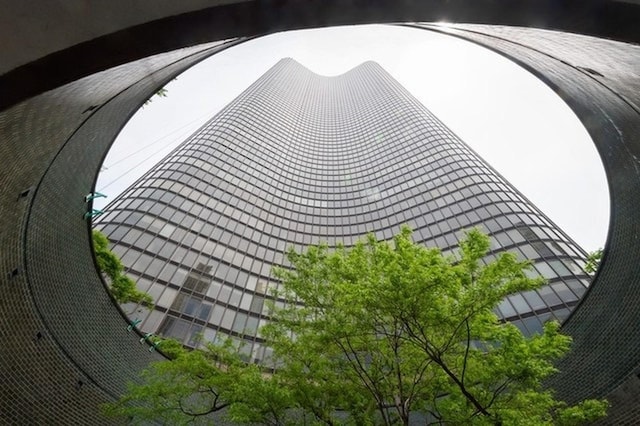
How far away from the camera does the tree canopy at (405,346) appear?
899 centimetres

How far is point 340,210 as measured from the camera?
4934cm

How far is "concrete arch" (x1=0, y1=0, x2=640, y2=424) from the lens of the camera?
86.6 inches

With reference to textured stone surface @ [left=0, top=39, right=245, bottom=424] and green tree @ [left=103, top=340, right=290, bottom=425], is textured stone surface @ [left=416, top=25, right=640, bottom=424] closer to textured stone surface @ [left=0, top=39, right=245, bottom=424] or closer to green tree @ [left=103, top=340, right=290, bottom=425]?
textured stone surface @ [left=0, top=39, right=245, bottom=424]

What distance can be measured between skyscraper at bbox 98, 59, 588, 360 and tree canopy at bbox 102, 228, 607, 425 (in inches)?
291

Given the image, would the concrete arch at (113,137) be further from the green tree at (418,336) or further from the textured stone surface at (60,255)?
the green tree at (418,336)

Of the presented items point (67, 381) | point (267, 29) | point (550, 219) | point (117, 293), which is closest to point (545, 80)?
point (267, 29)

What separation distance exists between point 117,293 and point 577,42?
72.9ft

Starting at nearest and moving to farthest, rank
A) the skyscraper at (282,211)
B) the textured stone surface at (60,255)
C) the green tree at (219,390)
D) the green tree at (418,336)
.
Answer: the textured stone surface at (60,255)
the green tree at (418,336)
the green tree at (219,390)
the skyscraper at (282,211)

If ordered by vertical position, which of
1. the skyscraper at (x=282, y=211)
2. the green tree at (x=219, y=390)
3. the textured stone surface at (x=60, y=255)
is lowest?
the green tree at (x=219, y=390)

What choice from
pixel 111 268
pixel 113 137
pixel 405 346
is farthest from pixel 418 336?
pixel 111 268

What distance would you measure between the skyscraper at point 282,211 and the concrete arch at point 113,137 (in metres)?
5.81

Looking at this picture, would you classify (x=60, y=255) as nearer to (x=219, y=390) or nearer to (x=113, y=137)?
(x=113, y=137)

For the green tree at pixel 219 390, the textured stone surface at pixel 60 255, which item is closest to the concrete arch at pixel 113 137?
the textured stone surface at pixel 60 255

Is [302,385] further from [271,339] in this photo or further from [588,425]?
[588,425]
